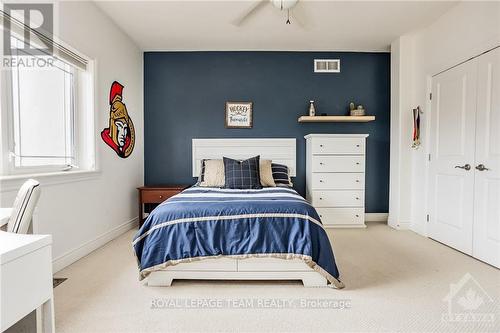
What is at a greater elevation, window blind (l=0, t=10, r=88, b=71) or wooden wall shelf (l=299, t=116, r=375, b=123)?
window blind (l=0, t=10, r=88, b=71)

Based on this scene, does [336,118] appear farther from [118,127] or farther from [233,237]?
[118,127]

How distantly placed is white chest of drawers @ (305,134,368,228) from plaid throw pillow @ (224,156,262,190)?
2.93 feet

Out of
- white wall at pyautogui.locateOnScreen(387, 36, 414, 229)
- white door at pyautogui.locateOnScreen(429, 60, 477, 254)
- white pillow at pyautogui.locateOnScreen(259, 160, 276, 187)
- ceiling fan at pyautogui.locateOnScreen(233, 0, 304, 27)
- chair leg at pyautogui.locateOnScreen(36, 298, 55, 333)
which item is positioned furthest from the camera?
white wall at pyautogui.locateOnScreen(387, 36, 414, 229)

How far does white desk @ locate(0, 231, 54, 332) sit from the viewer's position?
→ 2.97 feet

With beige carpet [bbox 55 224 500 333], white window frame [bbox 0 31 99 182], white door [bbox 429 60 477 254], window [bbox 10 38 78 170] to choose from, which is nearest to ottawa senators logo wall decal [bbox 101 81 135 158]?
white window frame [bbox 0 31 99 182]

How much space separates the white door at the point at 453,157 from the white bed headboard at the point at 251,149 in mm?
1839

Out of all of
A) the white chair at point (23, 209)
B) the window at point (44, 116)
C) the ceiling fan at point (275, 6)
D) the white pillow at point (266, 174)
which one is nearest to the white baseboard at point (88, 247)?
Answer: the window at point (44, 116)

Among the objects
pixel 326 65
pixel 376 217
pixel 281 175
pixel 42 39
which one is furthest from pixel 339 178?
pixel 42 39

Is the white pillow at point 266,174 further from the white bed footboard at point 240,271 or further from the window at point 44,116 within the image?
the window at point 44,116

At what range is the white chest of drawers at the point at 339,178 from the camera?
3799 mm

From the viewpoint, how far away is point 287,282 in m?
2.20

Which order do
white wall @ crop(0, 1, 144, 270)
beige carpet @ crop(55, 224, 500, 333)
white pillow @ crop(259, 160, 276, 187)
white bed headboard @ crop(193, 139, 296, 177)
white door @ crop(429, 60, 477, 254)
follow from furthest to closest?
white bed headboard @ crop(193, 139, 296, 177)
white pillow @ crop(259, 160, 276, 187)
white door @ crop(429, 60, 477, 254)
white wall @ crop(0, 1, 144, 270)
beige carpet @ crop(55, 224, 500, 333)

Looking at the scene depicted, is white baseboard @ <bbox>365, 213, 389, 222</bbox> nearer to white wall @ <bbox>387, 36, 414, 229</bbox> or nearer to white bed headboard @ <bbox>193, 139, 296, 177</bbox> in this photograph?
white wall @ <bbox>387, 36, 414, 229</bbox>

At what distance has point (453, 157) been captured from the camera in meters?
3.04
